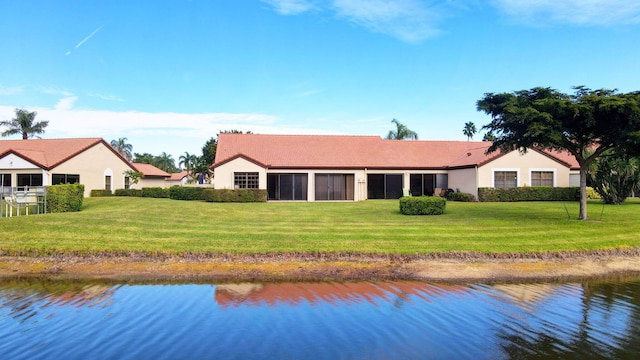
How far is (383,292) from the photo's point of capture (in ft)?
32.5

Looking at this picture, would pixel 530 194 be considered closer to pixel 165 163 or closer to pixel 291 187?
pixel 291 187

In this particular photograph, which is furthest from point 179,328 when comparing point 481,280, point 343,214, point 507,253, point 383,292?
point 343,214

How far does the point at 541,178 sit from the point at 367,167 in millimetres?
12844

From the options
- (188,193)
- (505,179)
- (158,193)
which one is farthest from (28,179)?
(505,179)

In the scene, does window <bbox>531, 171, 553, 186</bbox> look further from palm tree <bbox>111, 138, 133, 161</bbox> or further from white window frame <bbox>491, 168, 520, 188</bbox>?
palm tree <bbox>111, 138, 133, 161</bbox>

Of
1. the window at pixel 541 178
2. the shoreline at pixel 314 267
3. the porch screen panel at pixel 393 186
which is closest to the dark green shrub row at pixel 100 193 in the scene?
the porch screen panel at pixel 393 186

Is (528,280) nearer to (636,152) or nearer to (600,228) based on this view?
(600,228)

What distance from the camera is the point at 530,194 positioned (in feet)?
100

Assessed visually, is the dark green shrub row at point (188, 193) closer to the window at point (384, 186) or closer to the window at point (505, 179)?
the window at point (384, 186)

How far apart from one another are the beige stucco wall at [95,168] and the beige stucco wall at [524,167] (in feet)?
102

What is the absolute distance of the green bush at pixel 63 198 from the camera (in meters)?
19.3

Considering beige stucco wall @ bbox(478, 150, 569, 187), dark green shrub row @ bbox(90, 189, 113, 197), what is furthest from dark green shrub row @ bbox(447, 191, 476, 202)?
dark green shrub row @ bbox(90, 189, 113, 197)

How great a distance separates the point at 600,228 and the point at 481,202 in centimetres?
1312

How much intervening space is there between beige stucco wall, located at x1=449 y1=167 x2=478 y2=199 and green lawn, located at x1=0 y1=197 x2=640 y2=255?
10.9 metres
